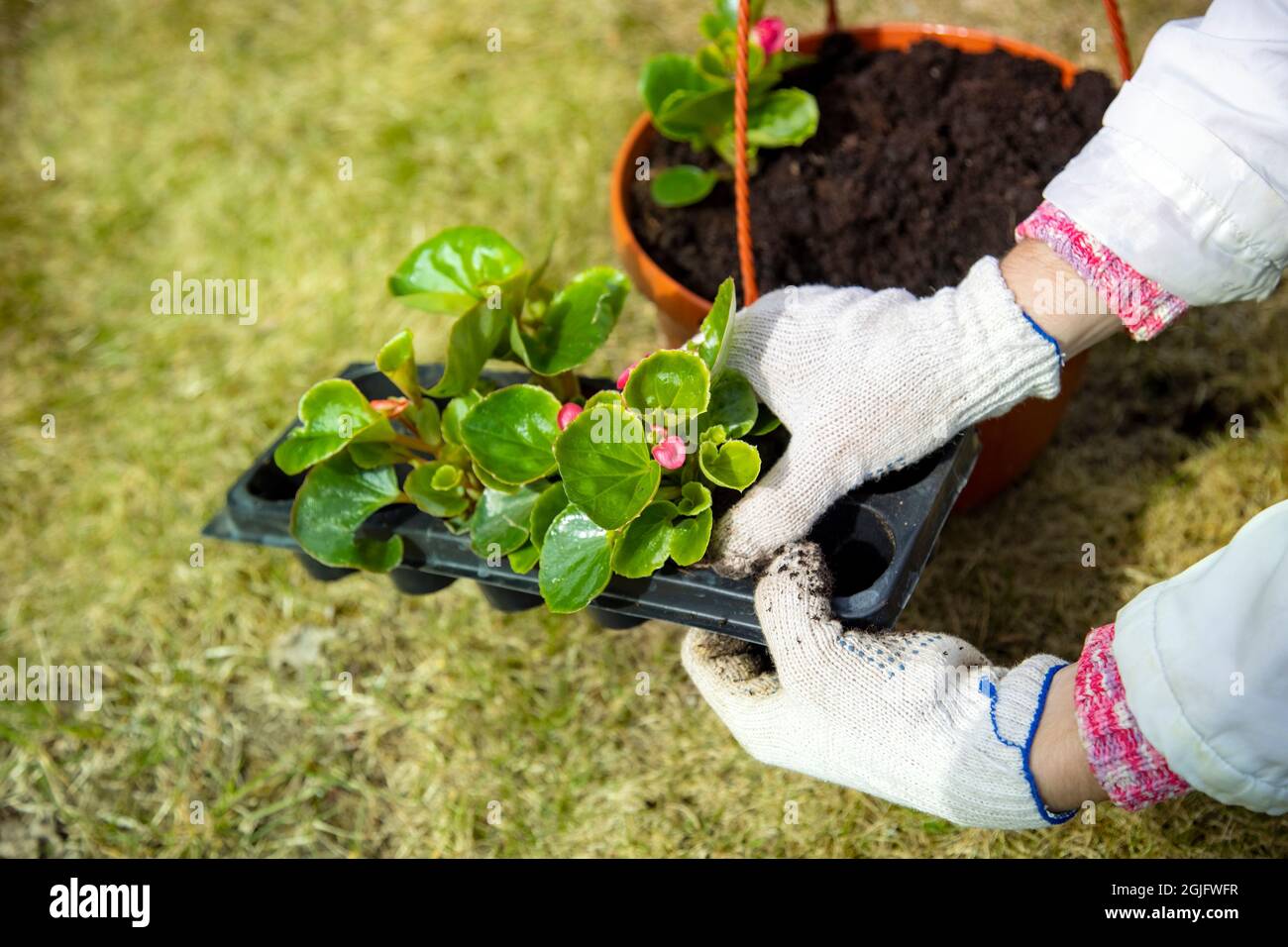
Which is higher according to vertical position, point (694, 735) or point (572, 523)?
point (572, 523)

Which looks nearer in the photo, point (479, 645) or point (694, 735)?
point (694, 735)

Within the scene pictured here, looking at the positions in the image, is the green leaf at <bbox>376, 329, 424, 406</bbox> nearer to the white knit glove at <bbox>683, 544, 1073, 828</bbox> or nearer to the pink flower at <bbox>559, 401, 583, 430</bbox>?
the pink flower at <bbox>559, 401, 583, 430</bbox>

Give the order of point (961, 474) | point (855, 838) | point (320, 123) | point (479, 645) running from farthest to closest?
point (320, 123) → point (479, 645) → point (855, 838) → point (961, 474)

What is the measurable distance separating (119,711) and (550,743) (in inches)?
22.1

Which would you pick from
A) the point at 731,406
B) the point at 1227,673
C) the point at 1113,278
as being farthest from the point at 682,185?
the point at 1227,673

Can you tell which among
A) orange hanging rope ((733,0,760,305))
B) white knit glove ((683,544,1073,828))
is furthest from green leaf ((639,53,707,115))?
white knit glove ((683,544,1073,828))

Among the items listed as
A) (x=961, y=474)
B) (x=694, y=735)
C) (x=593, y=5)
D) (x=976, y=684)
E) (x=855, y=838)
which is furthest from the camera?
(x=593, y=5)

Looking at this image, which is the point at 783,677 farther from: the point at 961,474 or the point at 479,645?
the point at 479,645

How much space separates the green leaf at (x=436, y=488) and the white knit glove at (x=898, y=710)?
0.30 meters

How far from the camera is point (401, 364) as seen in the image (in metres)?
0.97

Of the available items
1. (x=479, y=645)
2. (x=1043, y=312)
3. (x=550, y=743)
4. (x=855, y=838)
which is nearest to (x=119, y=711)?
(x=479, y=645)

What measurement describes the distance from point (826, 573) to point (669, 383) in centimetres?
21

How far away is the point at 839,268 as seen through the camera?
126 centimetres

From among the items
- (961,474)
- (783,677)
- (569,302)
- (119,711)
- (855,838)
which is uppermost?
(569,302)
